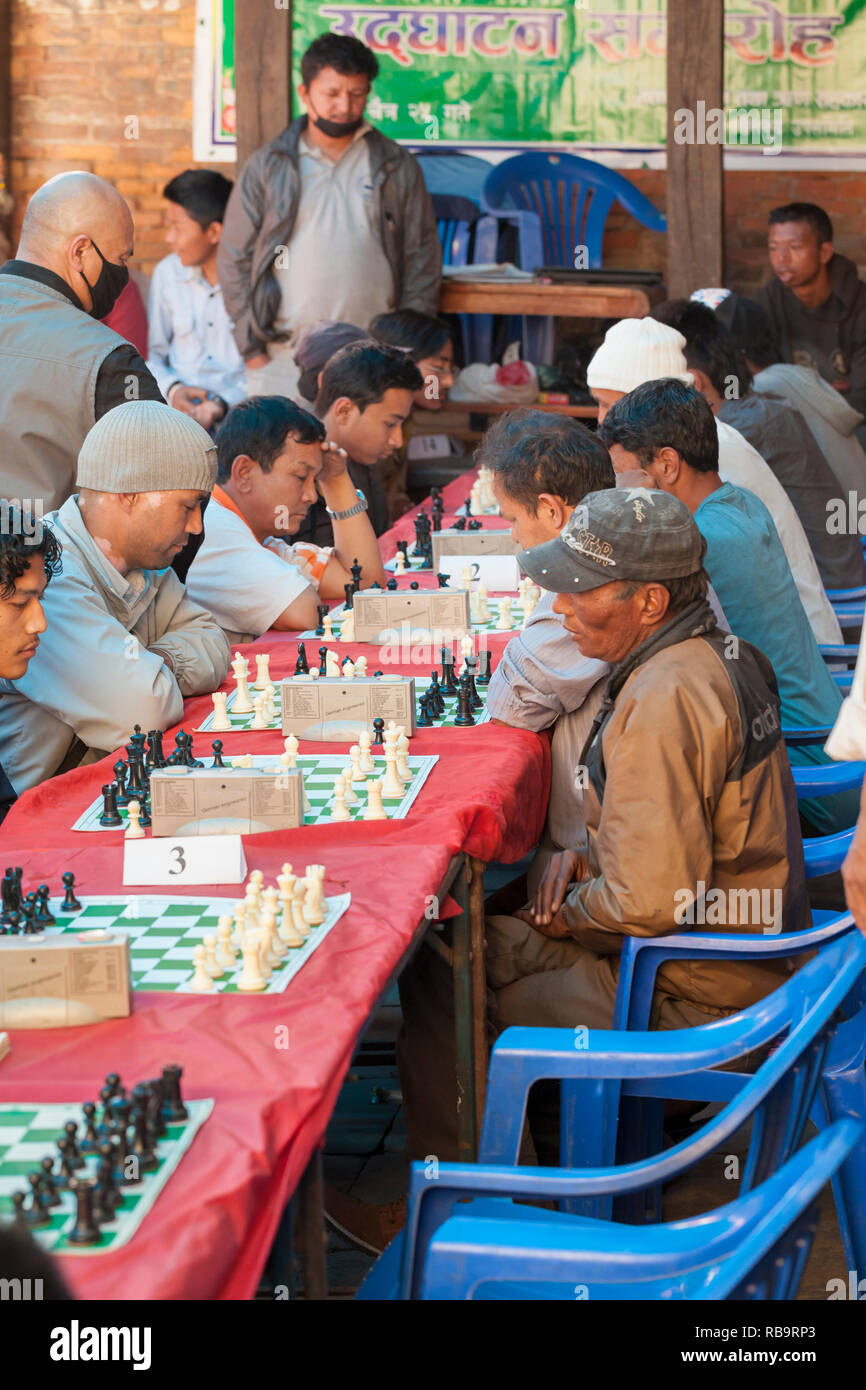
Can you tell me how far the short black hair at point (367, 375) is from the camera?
5.79 m

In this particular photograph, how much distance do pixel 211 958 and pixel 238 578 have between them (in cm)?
Answer: 257

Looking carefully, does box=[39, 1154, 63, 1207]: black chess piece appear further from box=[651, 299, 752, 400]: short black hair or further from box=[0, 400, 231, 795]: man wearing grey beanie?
box=[651, 299, 752, 400]: short black hair

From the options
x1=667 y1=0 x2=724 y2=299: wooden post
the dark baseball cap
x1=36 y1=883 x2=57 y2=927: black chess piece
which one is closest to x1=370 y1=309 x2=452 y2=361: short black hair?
x1=667 y1=0 x2=724 y2=299: wooden post

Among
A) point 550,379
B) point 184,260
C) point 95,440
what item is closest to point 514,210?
point 550,379

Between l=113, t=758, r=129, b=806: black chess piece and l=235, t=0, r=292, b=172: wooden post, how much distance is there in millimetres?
5768

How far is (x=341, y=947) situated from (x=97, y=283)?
2866mm

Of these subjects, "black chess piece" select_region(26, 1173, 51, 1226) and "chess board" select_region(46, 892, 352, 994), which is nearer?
"black chess piece" select_region(26, 1173, 51, 1226)

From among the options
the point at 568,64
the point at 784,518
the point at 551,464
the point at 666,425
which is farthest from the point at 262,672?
the point at 568,64

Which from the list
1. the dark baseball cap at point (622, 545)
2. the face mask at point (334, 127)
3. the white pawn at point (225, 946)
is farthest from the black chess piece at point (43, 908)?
the face mask at point (334, 127)

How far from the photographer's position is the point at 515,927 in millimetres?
3328

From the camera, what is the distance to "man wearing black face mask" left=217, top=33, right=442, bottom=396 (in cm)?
777

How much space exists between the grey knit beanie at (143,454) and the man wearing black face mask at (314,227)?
4.32 m

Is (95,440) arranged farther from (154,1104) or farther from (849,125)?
(849,125)
